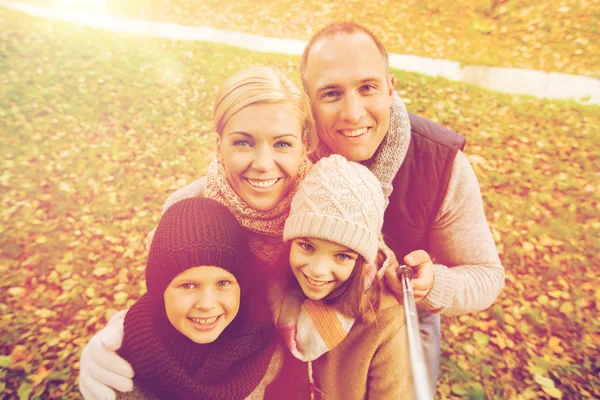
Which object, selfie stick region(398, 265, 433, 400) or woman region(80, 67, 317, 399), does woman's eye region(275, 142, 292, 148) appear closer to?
woman region(80, 67, 317, 399)

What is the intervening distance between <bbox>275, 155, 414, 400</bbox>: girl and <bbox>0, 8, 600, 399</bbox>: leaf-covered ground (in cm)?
195

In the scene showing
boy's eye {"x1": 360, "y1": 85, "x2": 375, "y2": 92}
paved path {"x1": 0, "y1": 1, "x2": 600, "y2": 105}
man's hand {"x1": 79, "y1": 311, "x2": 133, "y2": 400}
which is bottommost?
man's hand {"x1": 79, "y1": 311, "x2": 133, "y2": 400}

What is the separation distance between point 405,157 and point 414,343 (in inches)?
46.3

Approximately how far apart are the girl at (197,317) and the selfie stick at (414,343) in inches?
27.4

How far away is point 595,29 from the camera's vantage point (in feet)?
25.2

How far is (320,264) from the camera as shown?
167 cm

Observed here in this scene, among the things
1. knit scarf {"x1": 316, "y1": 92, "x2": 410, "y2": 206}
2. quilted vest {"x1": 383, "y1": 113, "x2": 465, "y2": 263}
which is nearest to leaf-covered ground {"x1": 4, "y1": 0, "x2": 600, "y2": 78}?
quilted vest {"x1": 383, "y1": 113, "x2": 465, "y2": 263}

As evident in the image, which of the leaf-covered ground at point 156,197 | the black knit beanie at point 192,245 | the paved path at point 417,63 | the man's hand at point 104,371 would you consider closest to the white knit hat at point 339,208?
the black knit beanie at point 192,245

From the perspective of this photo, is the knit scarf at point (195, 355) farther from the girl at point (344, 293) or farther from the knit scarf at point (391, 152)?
the knit scarf at point (391, 152)

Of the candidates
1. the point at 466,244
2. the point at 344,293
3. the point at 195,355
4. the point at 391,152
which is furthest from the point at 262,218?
the point at 466,244

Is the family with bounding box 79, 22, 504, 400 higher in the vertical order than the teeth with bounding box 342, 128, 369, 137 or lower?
lower

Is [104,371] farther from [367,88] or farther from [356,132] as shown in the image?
[367,88]

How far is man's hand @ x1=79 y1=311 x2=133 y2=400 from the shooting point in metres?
1.58

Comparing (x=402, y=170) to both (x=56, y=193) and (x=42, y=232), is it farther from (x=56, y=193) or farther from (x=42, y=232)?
(x=56, y=193)
